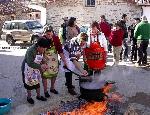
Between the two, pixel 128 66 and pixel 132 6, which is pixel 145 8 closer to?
pixel 132 6

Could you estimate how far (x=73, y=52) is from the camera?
850 centimetres

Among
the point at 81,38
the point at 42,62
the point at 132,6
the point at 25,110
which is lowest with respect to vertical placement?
the point at 25,110

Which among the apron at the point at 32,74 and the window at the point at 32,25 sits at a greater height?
the window at the point at 32,25

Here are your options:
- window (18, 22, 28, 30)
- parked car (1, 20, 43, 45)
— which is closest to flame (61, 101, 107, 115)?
parked car (1, 20, 43, 45)

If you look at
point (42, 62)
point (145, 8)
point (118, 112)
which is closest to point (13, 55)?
point (42, 62)

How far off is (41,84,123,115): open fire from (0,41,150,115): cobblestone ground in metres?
0.36

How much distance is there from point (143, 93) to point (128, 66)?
3.07 meters

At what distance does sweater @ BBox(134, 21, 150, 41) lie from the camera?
11927mm

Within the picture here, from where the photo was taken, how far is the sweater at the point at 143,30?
11927 millimetres

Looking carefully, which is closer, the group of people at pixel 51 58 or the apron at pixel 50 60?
the group of people at pixel 51 58

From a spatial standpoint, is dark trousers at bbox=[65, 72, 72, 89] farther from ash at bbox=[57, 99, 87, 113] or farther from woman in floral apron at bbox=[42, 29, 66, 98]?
ash at bbox=[57, 99, 87, 113]

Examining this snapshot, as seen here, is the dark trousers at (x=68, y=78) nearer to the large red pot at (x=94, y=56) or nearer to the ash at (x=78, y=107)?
the large red pot at (x=94, y=56)

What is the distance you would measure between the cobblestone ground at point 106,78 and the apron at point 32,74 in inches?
26.5

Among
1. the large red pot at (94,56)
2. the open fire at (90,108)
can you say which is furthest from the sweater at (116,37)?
the open fire at (90,108)
